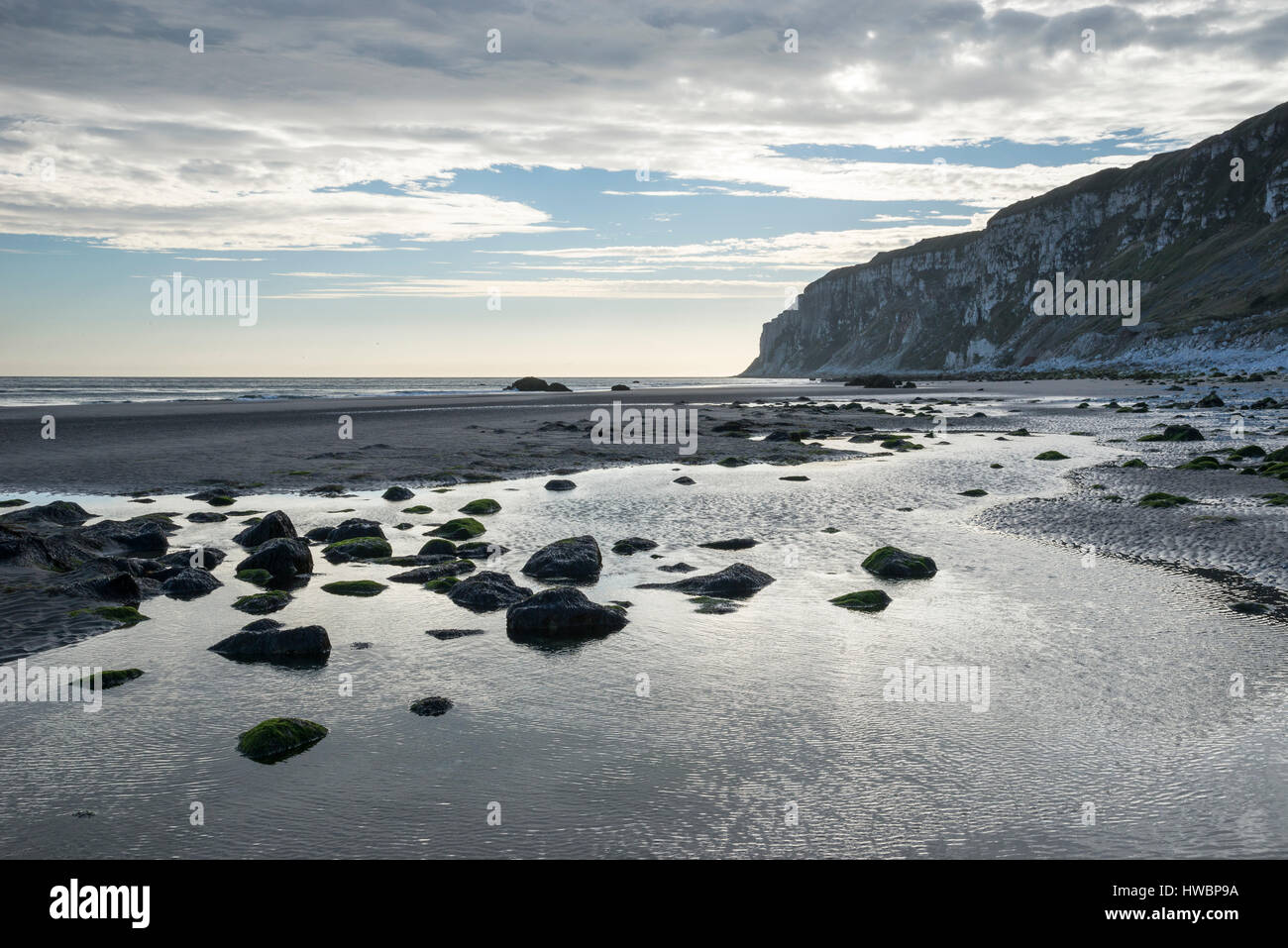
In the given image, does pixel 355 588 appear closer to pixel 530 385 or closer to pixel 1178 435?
pixel 1178 435

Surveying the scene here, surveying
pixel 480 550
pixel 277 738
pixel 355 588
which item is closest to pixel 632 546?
pixel 480 550

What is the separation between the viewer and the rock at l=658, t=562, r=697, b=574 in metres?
15.5

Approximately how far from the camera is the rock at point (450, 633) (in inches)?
464

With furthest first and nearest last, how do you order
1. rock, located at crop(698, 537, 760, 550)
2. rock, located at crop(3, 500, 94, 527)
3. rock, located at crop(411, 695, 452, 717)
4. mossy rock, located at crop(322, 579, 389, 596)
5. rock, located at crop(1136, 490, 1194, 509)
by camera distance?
rock, located at crop(1136, 490, 1194, 509) → rock, located at crop(3, 500, 94, 527) → rock, located at crop(698, 537, 760, 550) → mossy rock, located at crop(322, 579, 389, 596) → rock, located at crop(411, 695, 452, 717)

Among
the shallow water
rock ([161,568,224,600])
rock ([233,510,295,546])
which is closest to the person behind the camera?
the shallow water

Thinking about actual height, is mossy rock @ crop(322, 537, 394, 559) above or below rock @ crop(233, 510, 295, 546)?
below

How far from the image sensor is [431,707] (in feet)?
29.8

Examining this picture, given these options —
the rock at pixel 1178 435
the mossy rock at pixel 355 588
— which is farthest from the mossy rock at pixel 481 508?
the rock at pixel 1178 435

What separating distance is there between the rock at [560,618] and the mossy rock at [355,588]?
3.30 meters

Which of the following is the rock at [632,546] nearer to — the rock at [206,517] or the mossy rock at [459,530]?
the mossy rock at [459,530]

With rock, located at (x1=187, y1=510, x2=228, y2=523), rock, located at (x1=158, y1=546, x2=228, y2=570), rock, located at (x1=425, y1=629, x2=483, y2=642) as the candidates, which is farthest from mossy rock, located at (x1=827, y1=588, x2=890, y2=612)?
rock, located at (x1=187, y1=510, x2=228, y2=523)

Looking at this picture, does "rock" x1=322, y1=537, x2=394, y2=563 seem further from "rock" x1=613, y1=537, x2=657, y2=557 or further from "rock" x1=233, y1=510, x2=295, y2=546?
"rock" x1=613, y1=537, x2=657, y2=557

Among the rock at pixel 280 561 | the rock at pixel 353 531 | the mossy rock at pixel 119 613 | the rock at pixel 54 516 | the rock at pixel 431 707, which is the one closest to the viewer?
the rock at pixel 431 707

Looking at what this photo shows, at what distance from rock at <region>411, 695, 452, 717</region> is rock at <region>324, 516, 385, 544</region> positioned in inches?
389
